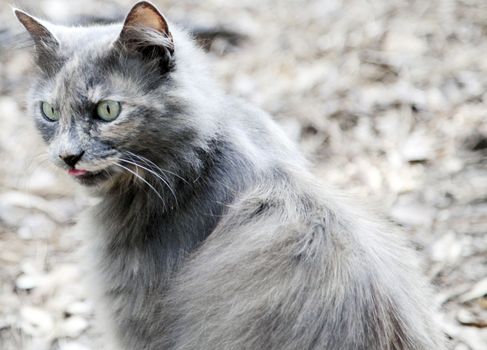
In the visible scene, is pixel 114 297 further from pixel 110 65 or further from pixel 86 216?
pixel 110 65

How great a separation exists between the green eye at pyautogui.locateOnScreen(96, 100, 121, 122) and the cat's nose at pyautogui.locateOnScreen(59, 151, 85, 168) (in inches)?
6.4

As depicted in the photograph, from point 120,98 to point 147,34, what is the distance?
0.26 m

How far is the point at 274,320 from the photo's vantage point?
2416 mm

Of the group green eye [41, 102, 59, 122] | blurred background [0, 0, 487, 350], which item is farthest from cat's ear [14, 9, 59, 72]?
blurred background [0, 0, 487, 350]

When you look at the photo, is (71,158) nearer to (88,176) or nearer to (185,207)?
(88,176)

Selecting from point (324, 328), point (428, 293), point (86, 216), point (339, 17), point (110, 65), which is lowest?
point (86, 216)

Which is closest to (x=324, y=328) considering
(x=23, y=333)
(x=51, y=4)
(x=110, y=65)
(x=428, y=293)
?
(x=428, y=293)

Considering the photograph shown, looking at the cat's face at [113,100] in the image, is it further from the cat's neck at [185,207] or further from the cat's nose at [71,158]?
the cat's neck at [185,207]

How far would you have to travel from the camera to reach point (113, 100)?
8.45 feet

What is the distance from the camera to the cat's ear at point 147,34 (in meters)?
2.48

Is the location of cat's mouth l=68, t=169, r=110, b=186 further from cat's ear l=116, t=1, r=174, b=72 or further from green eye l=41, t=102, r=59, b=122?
cat's ear l=116, t=1, r=174, b=72

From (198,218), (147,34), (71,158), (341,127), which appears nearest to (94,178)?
(71,158)

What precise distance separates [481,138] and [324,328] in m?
2.28

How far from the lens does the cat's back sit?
2371 millimetres
